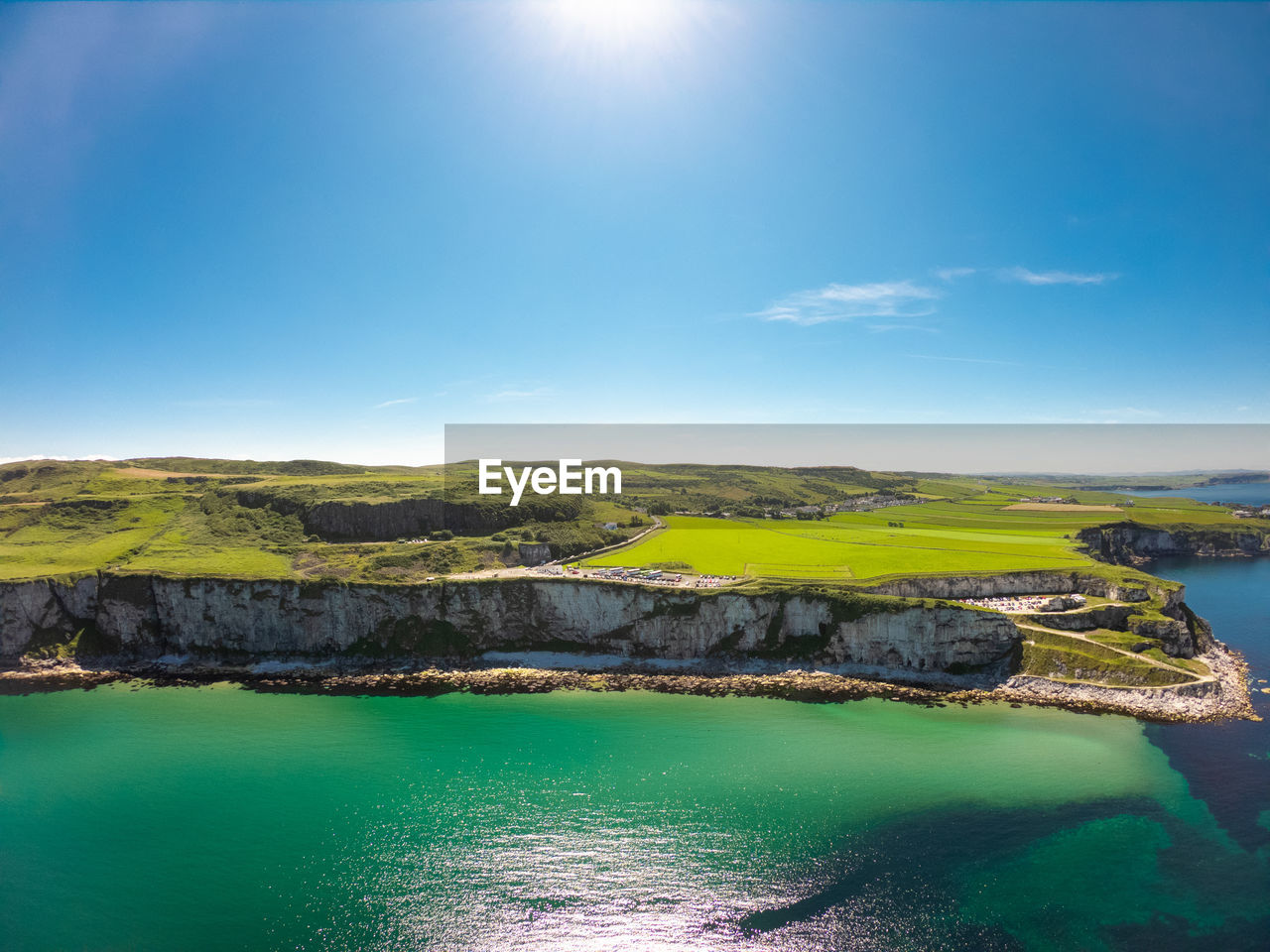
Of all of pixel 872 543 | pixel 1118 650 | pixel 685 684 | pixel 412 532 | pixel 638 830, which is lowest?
pixel 638 830

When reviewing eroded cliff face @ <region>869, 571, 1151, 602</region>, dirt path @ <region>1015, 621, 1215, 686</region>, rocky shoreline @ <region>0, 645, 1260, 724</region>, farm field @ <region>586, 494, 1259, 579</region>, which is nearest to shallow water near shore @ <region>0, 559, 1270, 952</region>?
rocky shoreline @ <region>0, 645, 1260, 724</region>

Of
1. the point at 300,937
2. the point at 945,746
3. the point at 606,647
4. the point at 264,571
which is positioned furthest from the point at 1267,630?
the point at 264,571

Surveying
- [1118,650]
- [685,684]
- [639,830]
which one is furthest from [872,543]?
[639,830]

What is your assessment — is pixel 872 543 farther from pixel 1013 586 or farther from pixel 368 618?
pixel 368 618

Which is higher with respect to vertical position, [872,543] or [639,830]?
[872,543]

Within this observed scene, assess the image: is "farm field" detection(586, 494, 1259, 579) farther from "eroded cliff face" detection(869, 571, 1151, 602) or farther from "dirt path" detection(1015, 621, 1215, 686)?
"dirt path" detection(1015, 621, 1215, 686)

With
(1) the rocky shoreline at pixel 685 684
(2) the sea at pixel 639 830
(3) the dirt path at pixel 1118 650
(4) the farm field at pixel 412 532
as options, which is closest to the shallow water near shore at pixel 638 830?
(2) the sea at pixel 639 830

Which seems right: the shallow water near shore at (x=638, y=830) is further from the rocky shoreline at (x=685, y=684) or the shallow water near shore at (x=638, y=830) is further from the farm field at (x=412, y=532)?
the farm field at (x=412, y=532)
